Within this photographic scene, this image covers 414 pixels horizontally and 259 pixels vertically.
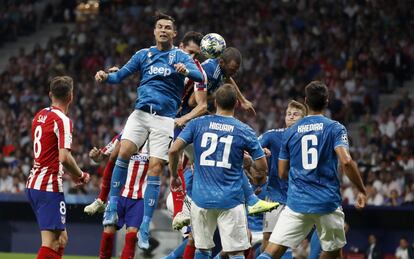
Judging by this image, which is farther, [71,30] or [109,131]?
[71,30]

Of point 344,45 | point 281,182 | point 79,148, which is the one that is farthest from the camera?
point 344,45

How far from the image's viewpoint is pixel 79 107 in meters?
27.7

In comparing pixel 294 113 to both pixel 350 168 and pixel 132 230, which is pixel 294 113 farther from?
pixel 132 230

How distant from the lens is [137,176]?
14.1 meters

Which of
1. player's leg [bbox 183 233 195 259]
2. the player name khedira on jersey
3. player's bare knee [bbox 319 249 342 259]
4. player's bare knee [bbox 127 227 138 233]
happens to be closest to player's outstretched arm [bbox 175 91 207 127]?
player's bare knee [bbox 127 227 138 233]

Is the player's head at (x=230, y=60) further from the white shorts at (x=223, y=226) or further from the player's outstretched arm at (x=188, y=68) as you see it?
the white shorts at (x=223, y=226)

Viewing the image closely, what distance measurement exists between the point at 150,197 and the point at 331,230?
8.23ft

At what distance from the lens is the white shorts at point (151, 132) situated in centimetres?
1312

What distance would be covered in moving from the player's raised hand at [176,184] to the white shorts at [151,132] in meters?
0.38

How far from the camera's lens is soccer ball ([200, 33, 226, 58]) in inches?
540

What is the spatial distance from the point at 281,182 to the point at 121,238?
7137 mm

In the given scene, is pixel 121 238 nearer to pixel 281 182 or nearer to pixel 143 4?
pixel 281 182

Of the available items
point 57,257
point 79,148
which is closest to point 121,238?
point 79,148

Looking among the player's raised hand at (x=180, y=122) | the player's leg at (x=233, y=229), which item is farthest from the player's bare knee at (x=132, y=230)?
the player's leg at (x=233, y=229)
